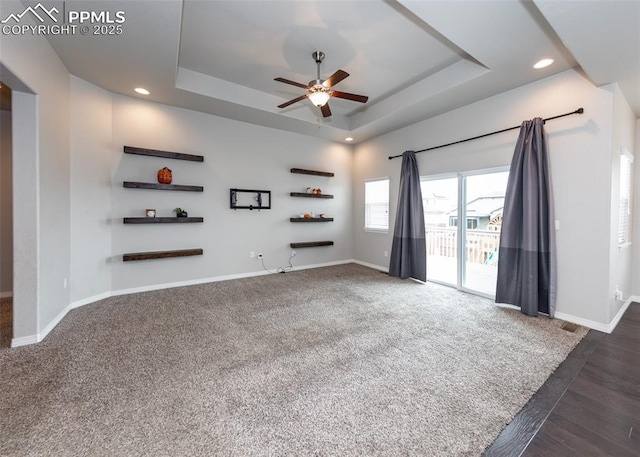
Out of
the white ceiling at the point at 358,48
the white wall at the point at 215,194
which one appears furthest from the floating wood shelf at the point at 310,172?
the white ceiling at the point at 358,48

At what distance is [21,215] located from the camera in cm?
251

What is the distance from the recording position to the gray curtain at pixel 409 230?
15.6ft

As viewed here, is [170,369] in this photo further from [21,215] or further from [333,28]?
[333,28]

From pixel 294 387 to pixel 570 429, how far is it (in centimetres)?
180

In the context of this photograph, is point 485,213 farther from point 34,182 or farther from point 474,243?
point 34,182

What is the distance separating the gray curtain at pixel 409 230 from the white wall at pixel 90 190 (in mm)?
4815

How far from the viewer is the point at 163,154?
4.19 metres

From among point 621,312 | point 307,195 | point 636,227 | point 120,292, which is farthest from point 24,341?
point 636,227

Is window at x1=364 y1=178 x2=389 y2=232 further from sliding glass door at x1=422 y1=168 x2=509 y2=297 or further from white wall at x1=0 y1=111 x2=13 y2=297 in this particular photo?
white wall at x1=0 y1=111 x2=13 y2=297

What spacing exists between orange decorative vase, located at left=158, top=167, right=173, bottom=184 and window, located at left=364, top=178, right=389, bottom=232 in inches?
159

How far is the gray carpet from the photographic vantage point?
1.51 m

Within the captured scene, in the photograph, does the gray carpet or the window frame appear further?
the window frame

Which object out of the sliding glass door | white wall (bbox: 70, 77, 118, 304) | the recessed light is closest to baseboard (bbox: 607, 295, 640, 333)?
the sliding glass door

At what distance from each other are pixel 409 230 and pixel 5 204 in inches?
250
